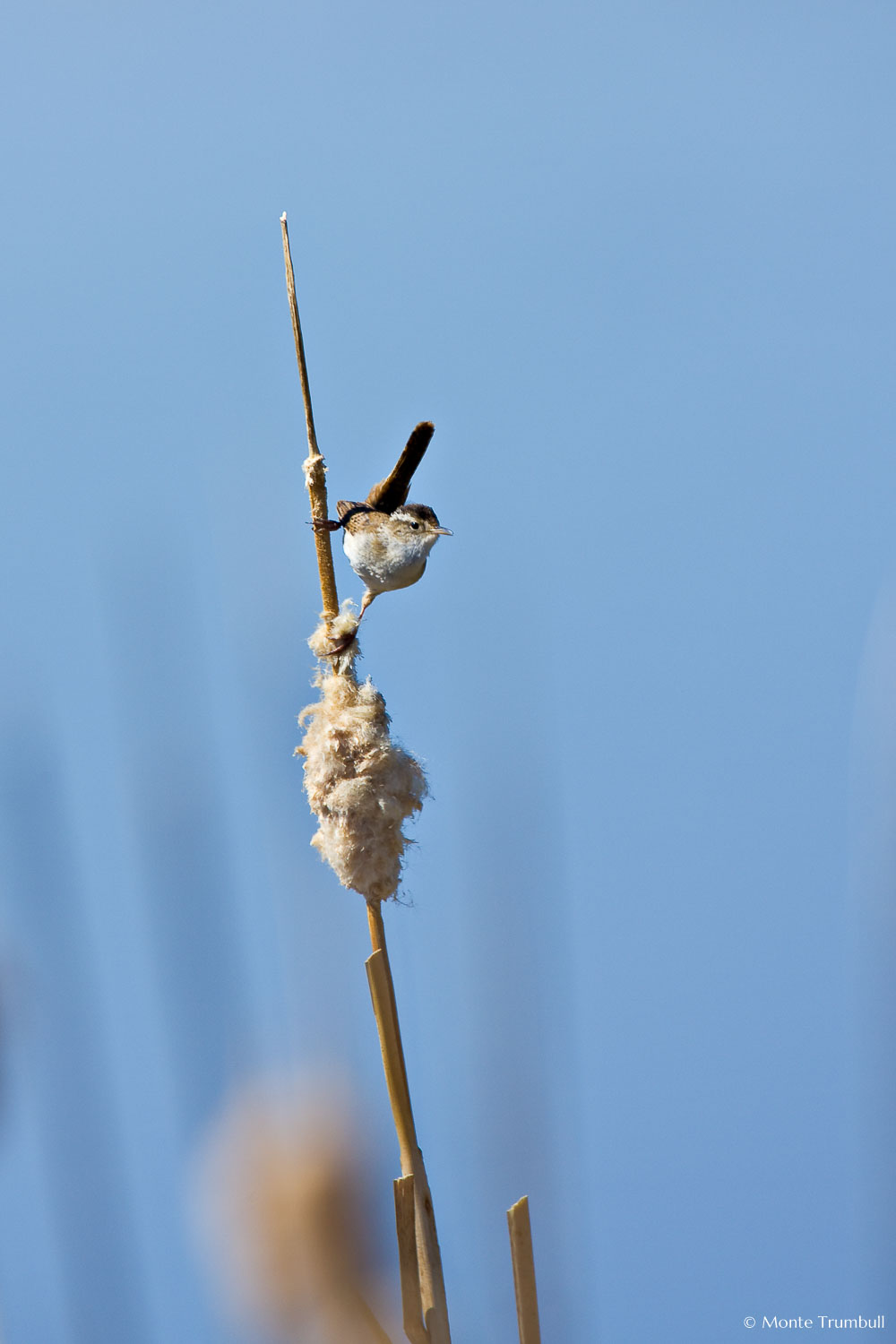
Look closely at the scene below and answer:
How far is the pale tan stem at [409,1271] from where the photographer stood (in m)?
1.66

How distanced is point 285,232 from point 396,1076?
1.11m

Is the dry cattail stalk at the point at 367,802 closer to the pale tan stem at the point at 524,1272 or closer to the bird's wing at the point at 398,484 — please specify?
the pale tan stem at the point at 524,1272

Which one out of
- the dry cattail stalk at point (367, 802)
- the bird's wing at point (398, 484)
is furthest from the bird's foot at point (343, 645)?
the bird's wing at point (398, 484)

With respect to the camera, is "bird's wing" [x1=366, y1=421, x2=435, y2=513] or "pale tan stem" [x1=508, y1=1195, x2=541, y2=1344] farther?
"bird's wing" [x1=366, y1=421, x2=435, y2=513]

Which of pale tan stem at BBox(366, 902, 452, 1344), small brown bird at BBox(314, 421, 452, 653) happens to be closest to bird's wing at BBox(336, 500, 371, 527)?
small brown bird at BBox(314, 421, 452, 653)

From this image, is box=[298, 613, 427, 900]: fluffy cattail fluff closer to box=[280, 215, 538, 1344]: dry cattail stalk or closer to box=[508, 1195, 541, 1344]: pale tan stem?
box=[280, 215, 538, 1344]: dry cattail stalk

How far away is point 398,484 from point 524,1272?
1127 mm

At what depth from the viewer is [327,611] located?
1.93m

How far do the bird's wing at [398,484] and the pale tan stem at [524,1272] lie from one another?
102 centimetres

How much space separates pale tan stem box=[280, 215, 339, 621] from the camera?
1.76 m

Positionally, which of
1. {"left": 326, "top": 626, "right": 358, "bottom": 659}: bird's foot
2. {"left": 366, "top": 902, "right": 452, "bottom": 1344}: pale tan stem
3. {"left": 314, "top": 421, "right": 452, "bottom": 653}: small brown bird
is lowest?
{"left": 366, "top": 902, "right": 452, "bottom": 1344}: pale tan stem

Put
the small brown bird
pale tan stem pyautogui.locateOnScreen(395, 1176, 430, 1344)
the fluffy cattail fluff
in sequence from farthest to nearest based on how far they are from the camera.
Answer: the small brown bird, the fluffy cattail fluff, pale tan stem pyautogui.locateOnScreen(395, 1176, 430, 1344)

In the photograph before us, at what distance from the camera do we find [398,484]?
209 centimetres

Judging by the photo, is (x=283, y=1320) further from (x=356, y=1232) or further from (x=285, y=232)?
(x=285, y=232)
